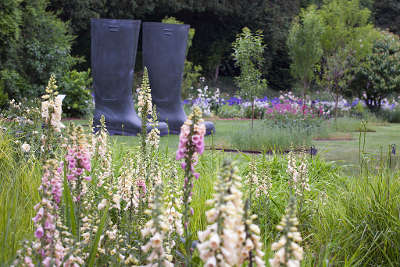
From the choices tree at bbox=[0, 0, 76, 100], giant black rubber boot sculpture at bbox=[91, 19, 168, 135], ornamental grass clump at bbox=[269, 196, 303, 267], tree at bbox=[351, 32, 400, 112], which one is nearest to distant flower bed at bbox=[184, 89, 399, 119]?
tree at bbox=[351, 32, 400, 112]

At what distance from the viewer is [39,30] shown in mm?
12805

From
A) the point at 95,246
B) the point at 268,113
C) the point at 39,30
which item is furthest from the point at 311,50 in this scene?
the point at 95,246

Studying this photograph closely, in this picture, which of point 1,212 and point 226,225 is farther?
point 1,212

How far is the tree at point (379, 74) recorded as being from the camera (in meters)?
15.2

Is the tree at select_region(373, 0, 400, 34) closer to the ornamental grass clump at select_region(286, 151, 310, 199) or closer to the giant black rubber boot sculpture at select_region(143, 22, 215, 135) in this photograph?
the giant black rubber boot sculpture at select_region(143, 22, 215, 135)

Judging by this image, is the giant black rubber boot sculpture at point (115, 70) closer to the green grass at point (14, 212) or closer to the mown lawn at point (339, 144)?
the mown lawn at point (339, 144)

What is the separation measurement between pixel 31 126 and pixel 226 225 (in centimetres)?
443

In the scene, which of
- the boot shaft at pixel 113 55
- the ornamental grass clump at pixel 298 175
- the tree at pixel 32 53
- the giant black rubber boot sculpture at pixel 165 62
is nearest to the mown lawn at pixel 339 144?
the giant black rubber boot sculpture at pixel 165 62

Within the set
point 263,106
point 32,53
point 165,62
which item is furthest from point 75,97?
point 263,106

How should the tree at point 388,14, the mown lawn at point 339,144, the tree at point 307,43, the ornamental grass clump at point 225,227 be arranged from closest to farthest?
the ornamental grass clump at point 225,227, the mown lawn at point 339,144, the tree at point 307,43, the tree at point 388,14

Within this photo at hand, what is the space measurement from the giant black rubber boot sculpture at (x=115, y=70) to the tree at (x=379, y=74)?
8894 mm

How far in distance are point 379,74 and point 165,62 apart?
942 cm

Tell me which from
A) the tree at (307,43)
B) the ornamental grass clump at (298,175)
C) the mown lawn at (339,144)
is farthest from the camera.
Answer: the tree at (307,43)

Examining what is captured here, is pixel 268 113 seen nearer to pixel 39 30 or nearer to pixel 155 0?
pixel 39 30
